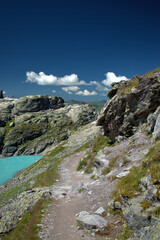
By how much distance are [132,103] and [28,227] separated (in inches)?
1016

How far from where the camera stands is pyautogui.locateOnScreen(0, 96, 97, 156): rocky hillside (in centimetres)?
14162

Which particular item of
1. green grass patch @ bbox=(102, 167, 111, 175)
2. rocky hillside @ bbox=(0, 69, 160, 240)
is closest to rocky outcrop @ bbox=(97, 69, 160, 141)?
rocky hillside @ bbox=(0, 69, 160, 240)

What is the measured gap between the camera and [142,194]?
9734 millimetres

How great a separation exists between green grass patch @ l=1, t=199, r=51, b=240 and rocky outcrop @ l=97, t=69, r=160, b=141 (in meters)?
22.1

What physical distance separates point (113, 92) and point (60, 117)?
144 metres

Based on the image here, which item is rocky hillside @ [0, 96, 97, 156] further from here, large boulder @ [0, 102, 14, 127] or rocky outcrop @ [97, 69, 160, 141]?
rocky outcrop @ [97, 69, 160, 141]

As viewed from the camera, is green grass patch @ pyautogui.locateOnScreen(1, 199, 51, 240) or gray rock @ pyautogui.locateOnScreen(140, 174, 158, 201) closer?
gray rock @ pyautogui.locateOnScreen(140, 174, 158, 201)

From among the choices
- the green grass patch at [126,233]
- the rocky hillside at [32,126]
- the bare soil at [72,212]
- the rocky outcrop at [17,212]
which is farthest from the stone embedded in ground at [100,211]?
the rocky hillside at [32,126]

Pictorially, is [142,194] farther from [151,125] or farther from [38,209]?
[151,125]

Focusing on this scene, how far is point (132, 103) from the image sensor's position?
29.5 m

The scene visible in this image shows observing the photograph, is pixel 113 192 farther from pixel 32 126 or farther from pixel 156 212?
pixel 32 126

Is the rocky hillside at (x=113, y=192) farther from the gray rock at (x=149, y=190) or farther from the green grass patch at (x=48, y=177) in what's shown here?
the green grass patch at (x=48, y=177)

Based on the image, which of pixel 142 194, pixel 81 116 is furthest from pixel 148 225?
pixel 81 116

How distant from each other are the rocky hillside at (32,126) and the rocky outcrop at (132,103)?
10995 cm
